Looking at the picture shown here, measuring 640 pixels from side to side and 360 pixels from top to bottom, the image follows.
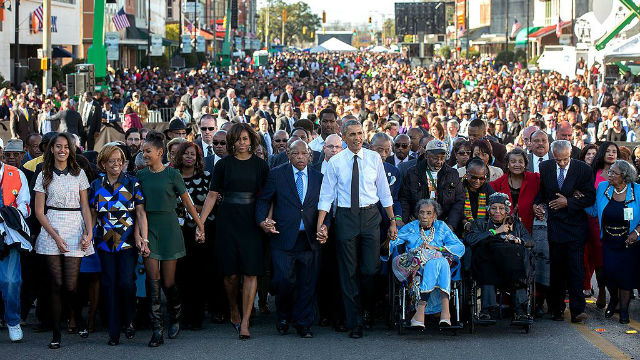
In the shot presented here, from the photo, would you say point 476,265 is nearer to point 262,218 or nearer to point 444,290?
point 444,290

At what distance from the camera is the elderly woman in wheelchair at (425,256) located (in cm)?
962

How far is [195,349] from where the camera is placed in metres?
9.30

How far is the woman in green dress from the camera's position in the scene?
946cm

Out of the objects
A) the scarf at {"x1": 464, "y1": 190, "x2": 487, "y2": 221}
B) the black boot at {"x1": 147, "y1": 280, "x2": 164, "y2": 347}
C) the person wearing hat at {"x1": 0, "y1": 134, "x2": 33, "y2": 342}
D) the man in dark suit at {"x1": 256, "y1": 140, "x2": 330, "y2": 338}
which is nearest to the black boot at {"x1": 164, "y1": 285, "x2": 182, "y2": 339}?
the black boot at {"x1": 147, "y1": 280, "x2": 164, "y2": 347}

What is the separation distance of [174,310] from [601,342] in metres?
3.82

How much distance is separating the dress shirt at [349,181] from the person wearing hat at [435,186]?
0.63 m

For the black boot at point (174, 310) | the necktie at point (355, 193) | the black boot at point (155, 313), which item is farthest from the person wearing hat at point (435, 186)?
the black boot at point (155, 313)

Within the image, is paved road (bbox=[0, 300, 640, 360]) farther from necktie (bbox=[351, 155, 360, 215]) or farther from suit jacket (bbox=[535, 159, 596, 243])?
necktie (bbox=[351, 155, 360, 215])

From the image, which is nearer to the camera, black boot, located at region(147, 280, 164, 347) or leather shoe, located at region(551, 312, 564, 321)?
black boot, located at region(147, 280, 164, 347)

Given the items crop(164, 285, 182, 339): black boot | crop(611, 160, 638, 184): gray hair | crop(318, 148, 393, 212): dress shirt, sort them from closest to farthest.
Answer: crop(164, 285, 182, 339): black boot, crop(318, 148, 393, 212): dress shirt, crop(611, 160, 638, 184): gray hair

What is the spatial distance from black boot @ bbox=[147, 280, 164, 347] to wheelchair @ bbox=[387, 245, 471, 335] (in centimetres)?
212

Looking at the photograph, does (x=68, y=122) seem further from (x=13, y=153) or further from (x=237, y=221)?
(x=237, y=221)

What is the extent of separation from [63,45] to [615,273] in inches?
2083

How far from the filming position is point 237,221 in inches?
389
